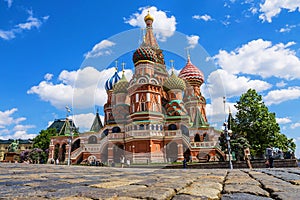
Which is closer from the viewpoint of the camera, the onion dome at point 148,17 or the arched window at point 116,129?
the arched window at point 116,129

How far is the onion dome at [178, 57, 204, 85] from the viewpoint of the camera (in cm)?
4566

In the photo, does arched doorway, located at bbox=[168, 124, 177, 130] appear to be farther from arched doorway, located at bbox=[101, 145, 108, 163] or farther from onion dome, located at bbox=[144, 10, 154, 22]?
onion dome, located at bbox=[144, 10, 154, 22]

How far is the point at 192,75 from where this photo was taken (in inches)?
1817

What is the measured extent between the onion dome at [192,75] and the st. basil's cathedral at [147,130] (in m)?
4.24

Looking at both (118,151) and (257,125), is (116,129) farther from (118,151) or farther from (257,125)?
(257,125)

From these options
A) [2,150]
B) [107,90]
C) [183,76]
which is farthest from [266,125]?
[2,150]

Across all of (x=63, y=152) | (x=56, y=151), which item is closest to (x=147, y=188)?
(x=63, y=152)

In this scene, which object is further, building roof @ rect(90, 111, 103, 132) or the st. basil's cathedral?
building roof @ rect(90, 111, 103, 132)

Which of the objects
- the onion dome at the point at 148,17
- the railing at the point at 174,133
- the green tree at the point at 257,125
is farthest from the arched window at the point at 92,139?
the onion dome at the point at 148,17

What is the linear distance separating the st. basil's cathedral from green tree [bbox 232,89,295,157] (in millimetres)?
6814

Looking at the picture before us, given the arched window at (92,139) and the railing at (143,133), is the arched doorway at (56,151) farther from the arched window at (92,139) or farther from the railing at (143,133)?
the railing at (143,133)

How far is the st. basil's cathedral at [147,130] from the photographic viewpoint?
3067 centimetres

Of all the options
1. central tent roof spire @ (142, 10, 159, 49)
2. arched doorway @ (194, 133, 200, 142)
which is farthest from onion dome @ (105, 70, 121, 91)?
arched doorway @ (194, 133, 200, 142)

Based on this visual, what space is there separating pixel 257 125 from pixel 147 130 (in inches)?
540
